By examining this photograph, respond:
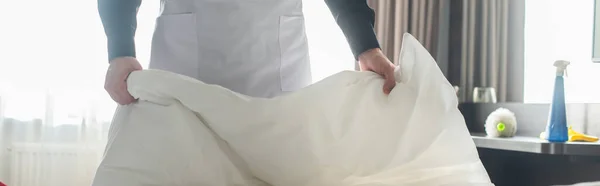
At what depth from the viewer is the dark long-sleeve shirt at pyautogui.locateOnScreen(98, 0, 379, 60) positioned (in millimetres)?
910

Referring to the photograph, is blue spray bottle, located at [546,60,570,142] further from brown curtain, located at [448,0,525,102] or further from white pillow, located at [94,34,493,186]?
white pillow, located at [94,34,493,186]

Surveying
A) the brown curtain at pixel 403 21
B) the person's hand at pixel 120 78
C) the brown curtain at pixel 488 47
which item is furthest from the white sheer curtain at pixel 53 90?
the person's hand at pixel 120 78

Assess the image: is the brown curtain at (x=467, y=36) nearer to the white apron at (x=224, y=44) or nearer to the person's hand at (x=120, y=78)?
the white apron at (x=224, y=44)

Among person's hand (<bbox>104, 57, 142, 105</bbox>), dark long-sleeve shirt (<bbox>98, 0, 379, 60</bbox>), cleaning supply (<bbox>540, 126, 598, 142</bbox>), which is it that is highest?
dark long-sleeve shirt (<bbox>98, 0, 379, 60</bbox>)

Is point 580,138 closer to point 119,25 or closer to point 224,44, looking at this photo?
point 224,44

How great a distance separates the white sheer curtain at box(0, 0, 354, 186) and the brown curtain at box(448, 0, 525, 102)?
134 cm

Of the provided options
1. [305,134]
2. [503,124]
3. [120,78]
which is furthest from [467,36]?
[120,78]

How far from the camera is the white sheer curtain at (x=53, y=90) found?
2461 millimetres

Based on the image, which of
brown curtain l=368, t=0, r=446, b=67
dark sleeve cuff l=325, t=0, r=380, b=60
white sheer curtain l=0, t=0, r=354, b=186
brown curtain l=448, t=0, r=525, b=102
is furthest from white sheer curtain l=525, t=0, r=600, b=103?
white sheer curtain l=0, t=0, r=354, b=186

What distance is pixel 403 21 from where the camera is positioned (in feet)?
9.46

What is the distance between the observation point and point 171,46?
112 cm

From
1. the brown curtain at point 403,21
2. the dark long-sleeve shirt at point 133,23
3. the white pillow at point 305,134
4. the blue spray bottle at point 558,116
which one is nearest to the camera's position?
the white pillow at point 305,134

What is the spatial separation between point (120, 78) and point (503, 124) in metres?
1.66

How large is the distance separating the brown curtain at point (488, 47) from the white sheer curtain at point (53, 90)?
134 cm
